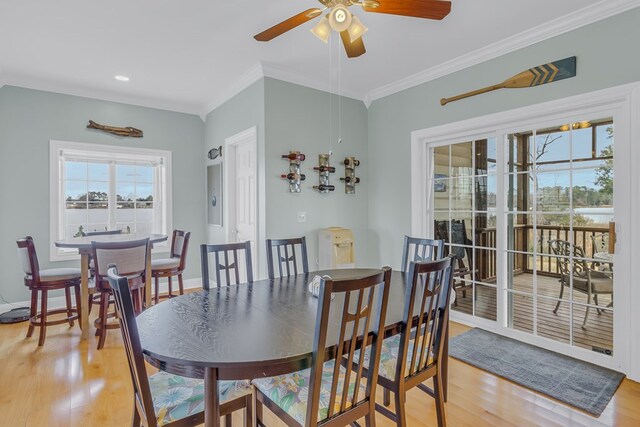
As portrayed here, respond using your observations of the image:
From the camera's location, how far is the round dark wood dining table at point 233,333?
121cm

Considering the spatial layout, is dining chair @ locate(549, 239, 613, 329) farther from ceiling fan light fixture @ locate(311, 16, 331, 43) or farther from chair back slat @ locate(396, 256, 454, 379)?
ceiling fan light fixture @ locate(311, 16, 331, 43)

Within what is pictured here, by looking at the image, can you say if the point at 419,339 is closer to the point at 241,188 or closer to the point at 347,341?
the point at 347,341

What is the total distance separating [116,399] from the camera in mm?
2258

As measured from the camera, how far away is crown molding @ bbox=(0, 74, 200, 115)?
3895 mm

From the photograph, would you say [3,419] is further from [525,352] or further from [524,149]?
[524,149]

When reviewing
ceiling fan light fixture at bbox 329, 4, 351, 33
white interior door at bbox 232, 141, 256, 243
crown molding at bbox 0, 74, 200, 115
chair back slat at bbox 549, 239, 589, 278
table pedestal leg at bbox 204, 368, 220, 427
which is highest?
crown molding at bbox 0, 74, 200, 115

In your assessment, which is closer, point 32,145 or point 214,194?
point 32,145

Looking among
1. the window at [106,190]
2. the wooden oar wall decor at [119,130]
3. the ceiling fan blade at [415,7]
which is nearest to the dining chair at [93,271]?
the window at [106,190]

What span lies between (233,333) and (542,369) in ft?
8.22

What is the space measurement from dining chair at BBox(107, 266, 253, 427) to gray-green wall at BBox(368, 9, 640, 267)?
9.53 ft

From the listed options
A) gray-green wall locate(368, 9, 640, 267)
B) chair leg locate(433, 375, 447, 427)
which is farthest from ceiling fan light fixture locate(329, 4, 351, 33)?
chair leg locate(433, 375, 447, 427)

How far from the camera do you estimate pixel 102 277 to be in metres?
2.93

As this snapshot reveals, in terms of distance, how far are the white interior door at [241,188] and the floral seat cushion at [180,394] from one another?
2.35 m

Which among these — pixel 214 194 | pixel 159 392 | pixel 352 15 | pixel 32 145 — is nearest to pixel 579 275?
pixel 352 15
